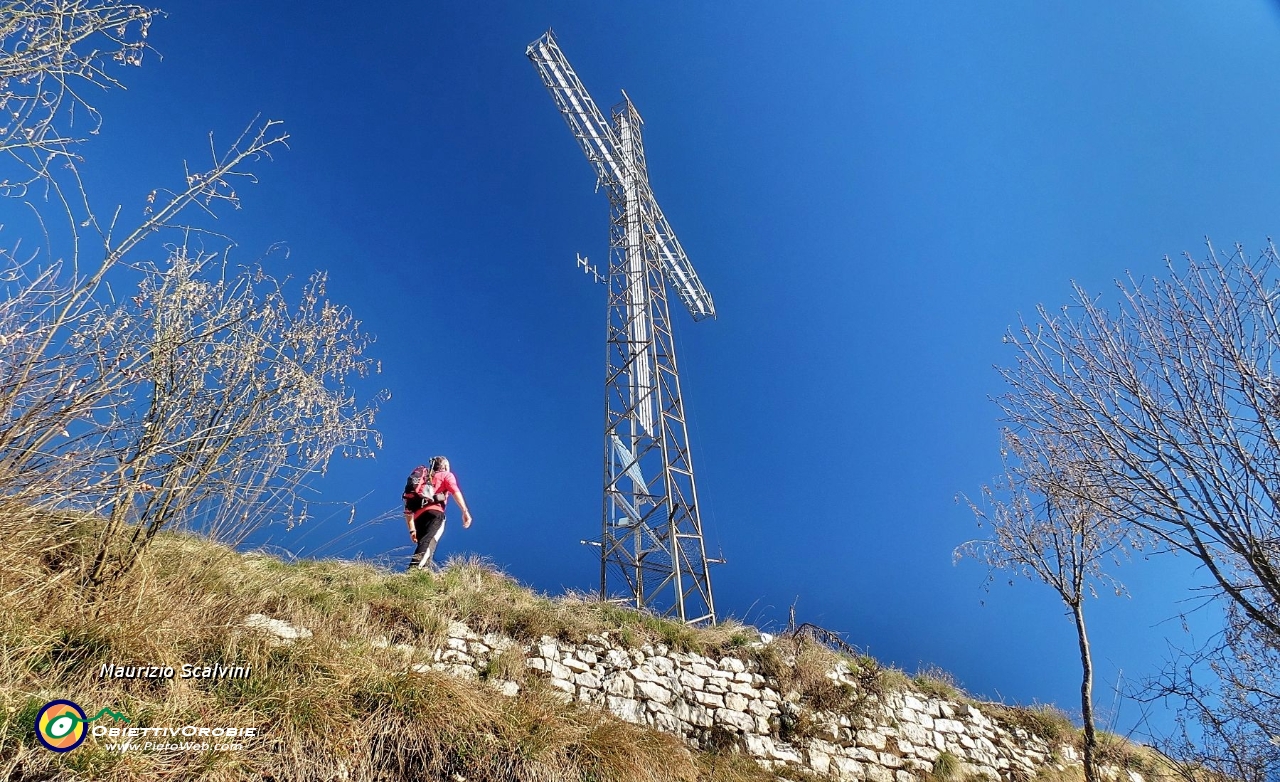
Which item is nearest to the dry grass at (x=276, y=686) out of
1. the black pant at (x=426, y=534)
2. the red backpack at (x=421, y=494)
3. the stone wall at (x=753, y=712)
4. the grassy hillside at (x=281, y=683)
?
the grassy hillside at (x=281, y=683)

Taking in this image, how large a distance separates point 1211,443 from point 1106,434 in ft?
1.92

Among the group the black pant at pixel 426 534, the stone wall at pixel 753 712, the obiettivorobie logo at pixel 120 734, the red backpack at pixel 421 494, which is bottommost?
the obiettivorobie logo at pixel 120 734

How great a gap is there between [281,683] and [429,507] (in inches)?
135

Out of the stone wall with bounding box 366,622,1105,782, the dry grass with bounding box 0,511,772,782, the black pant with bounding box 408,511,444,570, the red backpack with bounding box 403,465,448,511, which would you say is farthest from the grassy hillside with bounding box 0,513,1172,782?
the red backpack with bounding box 403,465,448,511

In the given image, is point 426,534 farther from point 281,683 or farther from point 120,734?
point 120,734

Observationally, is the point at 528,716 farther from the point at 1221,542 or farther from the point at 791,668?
the point at 1221,542

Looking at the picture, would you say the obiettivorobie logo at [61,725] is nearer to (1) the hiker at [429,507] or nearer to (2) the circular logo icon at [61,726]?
(2) the circular logo icon at [61,726]

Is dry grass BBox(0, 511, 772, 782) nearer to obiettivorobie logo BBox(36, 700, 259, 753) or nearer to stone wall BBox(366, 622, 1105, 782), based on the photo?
obiettivorobie logo BBox(36, 700, 259, 753)

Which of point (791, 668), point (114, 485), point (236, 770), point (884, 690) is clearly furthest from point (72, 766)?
point (884, 690)

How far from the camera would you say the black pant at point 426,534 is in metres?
6.54

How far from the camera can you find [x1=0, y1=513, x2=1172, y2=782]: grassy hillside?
2.92 metres

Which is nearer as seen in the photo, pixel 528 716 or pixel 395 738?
pixel 395 738

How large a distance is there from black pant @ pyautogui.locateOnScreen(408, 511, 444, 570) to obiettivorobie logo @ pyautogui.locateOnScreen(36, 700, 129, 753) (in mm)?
3675

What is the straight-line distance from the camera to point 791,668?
6.48 meters
